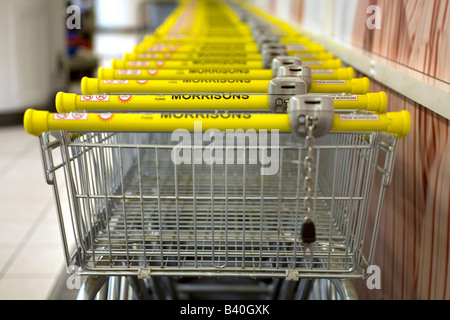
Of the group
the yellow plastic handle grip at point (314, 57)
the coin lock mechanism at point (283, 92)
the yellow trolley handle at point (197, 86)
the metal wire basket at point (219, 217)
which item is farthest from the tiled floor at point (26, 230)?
the coin lock mechanism at point (283, 92)

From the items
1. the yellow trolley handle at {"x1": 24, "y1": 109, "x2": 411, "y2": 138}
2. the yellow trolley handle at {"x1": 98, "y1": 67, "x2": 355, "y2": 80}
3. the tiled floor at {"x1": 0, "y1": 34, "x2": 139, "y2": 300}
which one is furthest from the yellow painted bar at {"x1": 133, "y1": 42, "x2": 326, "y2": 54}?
the tiled floor at {"x1": 0, "y1": 34, "x2": 139, "y2": 300}

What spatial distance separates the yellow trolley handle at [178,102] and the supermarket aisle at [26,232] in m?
1.52

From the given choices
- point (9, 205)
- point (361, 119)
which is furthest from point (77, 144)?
point (9, 205)

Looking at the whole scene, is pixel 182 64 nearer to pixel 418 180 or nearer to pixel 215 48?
pixel 215 48

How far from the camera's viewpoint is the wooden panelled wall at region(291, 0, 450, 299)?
4.77 ft

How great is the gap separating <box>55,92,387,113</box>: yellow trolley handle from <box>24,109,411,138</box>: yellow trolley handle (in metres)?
0.13

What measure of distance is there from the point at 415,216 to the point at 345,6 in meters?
1.70

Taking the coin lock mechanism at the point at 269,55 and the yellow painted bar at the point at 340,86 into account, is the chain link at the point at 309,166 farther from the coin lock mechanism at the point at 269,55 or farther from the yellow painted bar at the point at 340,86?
the coin lock mechanism at the point at 269,55

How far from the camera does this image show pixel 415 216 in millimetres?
1635

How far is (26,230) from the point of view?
128 inches

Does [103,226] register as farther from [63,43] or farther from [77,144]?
[63,43]

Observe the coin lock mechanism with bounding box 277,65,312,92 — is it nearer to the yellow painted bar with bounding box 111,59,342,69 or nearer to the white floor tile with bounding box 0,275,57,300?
the yellow painted bar with bounding box 111,59,342,69

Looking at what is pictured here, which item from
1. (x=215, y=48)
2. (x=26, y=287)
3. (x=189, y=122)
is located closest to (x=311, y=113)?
(x=189, y=122)

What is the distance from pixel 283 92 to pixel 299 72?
203 millimetres
